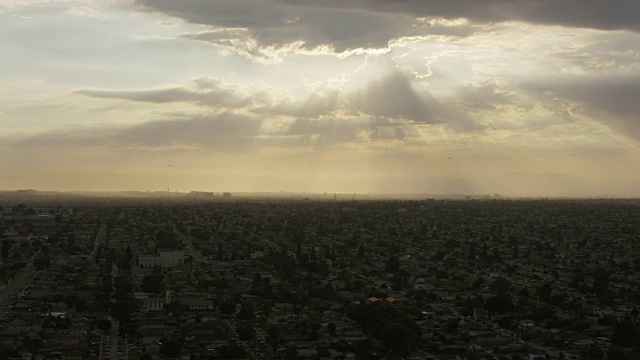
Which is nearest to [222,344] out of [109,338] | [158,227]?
[109,338]

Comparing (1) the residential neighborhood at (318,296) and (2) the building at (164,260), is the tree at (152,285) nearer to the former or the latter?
(1) the residential neighborhood at (318,296)

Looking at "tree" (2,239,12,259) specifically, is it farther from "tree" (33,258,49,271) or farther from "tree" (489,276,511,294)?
"tree" (489,276,511,294)

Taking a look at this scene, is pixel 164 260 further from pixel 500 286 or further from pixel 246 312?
pixel 500 286

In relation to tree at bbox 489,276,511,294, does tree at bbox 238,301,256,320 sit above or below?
below

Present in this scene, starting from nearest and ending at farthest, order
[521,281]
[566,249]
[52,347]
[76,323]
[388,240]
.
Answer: [52,347] → [76,323] → [521,281] → [566,249] → [388,240]

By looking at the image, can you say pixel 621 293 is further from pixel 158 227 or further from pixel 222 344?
pixel 158 227

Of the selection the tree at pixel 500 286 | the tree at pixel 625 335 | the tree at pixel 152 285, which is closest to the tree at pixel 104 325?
the tree at pixel 152 285

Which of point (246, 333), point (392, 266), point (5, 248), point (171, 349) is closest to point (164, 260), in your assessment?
point (5, 248)

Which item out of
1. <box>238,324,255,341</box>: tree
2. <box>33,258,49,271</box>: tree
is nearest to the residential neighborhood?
<box>238,324,255,341</box>: tree
